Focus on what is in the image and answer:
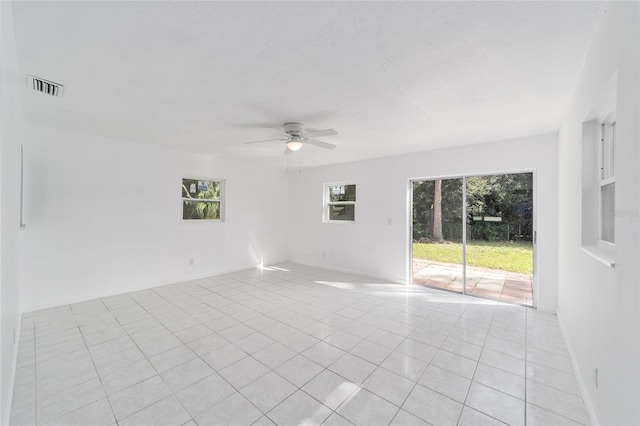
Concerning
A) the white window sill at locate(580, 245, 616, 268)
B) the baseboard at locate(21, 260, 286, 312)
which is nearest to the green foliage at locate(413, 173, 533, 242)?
the white window sill at locate(580, 245, 616, 268)

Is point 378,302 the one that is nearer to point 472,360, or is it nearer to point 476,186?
point 472,360

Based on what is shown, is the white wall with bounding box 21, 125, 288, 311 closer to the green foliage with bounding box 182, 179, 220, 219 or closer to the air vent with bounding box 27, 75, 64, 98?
→ the green foliage with bounding box 182, 179, 220, 219

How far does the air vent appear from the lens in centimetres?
222

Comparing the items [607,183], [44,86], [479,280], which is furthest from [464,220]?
[44,86]

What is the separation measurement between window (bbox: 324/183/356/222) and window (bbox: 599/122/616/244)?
13.0ft

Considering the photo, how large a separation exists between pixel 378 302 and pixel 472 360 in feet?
5.22

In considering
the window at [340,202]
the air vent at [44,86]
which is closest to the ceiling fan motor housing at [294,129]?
the air vent at [44,86]

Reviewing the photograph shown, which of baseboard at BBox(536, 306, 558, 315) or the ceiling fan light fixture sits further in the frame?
baseboard at BBox(536, 306, 558, 315)

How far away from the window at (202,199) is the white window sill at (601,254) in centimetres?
548

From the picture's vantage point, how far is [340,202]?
6035mm

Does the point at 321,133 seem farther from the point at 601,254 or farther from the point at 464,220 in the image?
the point at 464,220

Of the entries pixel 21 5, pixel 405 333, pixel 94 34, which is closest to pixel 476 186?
pixel 405 333

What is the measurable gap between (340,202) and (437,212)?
85.1 inches

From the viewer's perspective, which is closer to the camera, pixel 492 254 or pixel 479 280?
pixel 492 254
